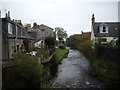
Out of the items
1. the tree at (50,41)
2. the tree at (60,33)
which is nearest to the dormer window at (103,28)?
the tree at (50,41)

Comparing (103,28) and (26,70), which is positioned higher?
(103,28)

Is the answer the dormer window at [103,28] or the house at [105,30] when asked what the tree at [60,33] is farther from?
the dormer window at [103,28]

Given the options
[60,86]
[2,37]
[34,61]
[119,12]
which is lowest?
[60,86]

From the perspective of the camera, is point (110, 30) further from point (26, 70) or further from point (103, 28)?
point (26, 70)

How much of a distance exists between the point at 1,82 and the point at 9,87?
69 centimetres

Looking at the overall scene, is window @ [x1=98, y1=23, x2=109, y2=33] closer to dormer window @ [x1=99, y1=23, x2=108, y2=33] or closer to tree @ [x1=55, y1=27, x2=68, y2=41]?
dormer window @ [x1=99, y1=23, x2=108, y2=33]

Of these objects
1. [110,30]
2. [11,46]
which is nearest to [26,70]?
[11,46]

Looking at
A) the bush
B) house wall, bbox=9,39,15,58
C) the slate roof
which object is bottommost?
the bush

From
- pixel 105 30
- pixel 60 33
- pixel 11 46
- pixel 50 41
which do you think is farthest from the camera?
pixel 60 33

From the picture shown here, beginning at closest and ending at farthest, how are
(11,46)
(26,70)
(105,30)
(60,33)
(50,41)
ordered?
(26,70)
(11,46)
(105,30)
(50,41)
(60,33)

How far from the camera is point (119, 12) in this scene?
65.9 feet

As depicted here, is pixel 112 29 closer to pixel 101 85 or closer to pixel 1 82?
pixel 101 85

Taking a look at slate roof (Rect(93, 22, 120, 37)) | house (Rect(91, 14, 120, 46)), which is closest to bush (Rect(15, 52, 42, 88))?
house (Rect(91, 14, 120, 46))

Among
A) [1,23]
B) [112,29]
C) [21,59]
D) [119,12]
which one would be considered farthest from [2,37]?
[112,29]
